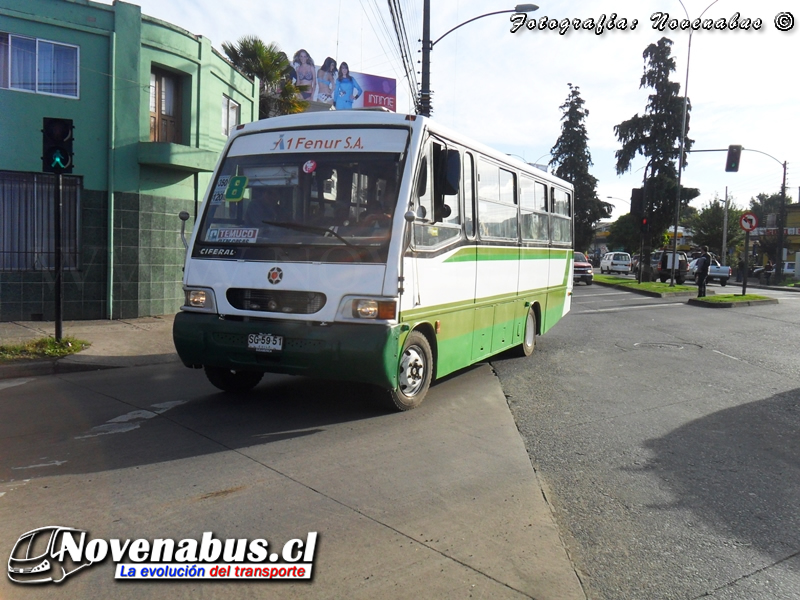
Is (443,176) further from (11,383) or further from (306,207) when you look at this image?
(11,383)

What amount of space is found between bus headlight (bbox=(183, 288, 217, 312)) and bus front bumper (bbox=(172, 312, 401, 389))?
0.07m

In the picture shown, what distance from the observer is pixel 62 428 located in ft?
21.0

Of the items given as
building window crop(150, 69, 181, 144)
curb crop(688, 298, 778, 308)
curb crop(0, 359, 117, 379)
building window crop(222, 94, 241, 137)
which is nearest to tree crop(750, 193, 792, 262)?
curb crop(688, 298, 778, 308)

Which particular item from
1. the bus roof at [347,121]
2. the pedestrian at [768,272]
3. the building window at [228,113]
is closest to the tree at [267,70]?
the building window at [228,113]

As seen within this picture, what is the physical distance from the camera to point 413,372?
7066mm

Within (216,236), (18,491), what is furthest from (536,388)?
(18,491)

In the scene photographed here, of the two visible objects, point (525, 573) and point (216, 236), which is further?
point (216, 236)

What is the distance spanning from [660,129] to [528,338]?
36810 mm

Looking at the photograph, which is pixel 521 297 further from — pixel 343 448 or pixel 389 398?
pixel 343 448

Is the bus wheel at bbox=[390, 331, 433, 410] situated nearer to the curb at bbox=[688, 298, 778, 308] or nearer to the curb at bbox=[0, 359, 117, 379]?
the curb at bbox=[0, 359, 117, 379]

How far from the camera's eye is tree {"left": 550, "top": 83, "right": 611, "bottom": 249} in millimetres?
54031

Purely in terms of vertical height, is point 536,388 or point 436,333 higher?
point 436,333

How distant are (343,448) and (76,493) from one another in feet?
6.56

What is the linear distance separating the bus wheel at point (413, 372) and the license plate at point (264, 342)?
3.68 ft
